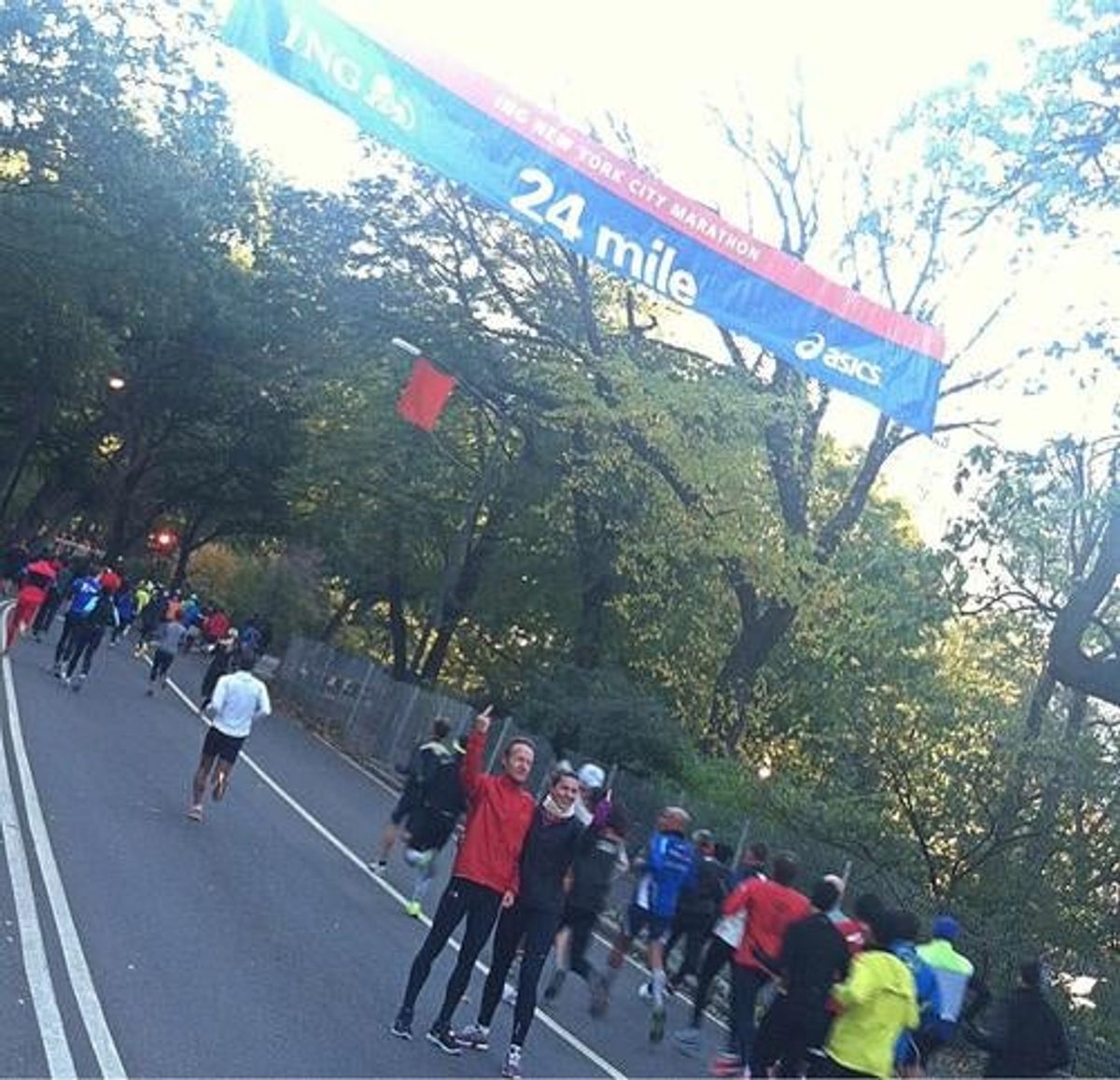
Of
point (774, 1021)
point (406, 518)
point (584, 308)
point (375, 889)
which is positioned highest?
point (584, 308)

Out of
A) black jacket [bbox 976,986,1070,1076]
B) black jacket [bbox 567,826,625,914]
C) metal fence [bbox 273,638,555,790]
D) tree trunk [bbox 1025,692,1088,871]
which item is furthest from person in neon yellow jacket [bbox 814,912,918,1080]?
metal fence [bbox 273,638,555,790]

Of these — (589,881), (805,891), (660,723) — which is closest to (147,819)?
(589,881)

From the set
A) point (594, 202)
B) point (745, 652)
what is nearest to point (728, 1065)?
point (594, 202)

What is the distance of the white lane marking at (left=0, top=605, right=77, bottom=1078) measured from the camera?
6.74 meters

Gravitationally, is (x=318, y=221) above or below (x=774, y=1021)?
above

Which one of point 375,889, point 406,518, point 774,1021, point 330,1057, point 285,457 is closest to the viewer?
point 330,1057

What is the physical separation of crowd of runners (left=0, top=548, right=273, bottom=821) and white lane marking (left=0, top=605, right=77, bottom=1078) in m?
2.46

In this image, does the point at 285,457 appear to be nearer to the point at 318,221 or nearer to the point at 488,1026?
the point at 318,221

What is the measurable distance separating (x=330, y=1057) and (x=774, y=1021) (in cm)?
279

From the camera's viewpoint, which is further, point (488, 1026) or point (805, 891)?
point (805, 891)

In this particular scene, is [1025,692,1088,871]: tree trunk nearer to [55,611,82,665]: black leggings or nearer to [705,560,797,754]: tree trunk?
[705,560,797,754]: tree trunk

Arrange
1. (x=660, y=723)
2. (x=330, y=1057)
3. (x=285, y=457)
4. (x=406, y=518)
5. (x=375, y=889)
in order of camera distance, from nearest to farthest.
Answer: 1. (x=330, y=1057)
2. (x=375, y=889)
3. (x=660, y=723)
4. (x=406, y=518)
5. (x=285, y=457)

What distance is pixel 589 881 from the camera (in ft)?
37.5

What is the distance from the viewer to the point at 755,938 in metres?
10.5
